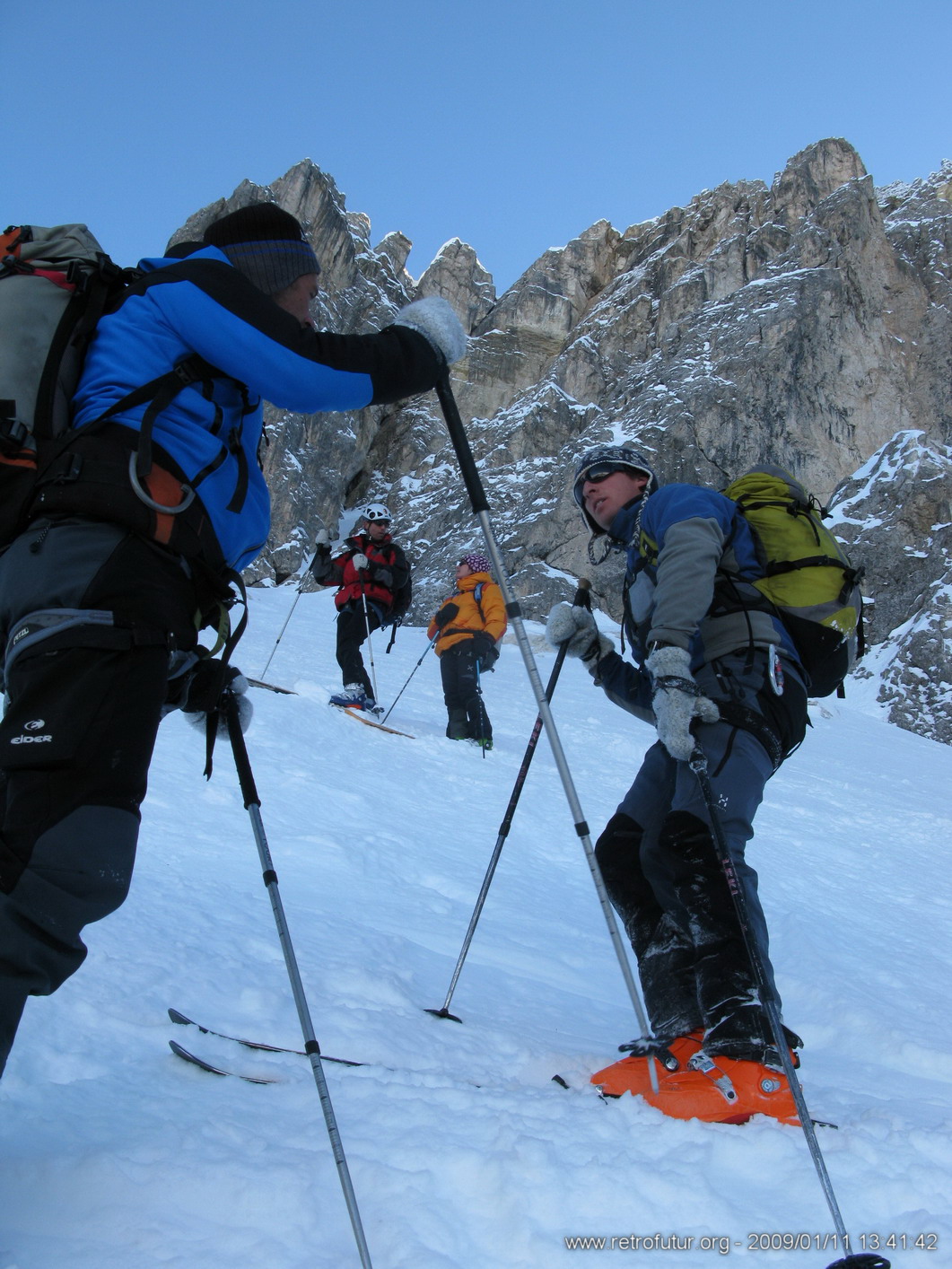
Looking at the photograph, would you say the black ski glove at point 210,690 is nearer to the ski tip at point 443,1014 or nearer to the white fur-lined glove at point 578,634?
the ski tip at point 443,1014

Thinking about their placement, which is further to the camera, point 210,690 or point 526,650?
point 526,650

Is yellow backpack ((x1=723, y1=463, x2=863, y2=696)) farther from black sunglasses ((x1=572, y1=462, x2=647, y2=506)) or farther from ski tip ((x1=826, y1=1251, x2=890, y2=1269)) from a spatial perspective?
ski tip ((x1=826, y1=1251, x2=890, y2=1269))

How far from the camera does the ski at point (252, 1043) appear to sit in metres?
2.07

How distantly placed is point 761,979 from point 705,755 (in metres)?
0.68

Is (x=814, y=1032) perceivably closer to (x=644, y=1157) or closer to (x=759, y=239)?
(x=644, y=1157)

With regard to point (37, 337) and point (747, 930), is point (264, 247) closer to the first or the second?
point (37, 337)

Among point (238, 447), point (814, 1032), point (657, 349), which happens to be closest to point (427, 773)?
point (814, 1032)

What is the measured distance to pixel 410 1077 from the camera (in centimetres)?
198

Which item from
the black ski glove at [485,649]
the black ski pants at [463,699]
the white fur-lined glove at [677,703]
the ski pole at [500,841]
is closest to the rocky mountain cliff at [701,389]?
the black ski glove at [485,649]

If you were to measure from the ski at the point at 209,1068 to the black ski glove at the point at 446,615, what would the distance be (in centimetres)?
844

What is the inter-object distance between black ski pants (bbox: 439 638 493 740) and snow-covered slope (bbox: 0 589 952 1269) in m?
4.04

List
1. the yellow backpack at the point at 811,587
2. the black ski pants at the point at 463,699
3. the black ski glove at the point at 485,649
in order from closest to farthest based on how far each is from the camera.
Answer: the yellow backpack at the point at 811,587 < the black ski pants at the point at 463,699 < the black ski glove at the point at 485,649

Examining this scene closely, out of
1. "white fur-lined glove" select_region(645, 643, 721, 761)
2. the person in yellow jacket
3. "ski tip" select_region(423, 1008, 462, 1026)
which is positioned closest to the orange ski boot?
"ski tip" select_region(423, 1008, 462, 1026)

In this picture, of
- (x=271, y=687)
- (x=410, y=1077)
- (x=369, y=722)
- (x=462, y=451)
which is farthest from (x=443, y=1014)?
(x=271, y=687)
